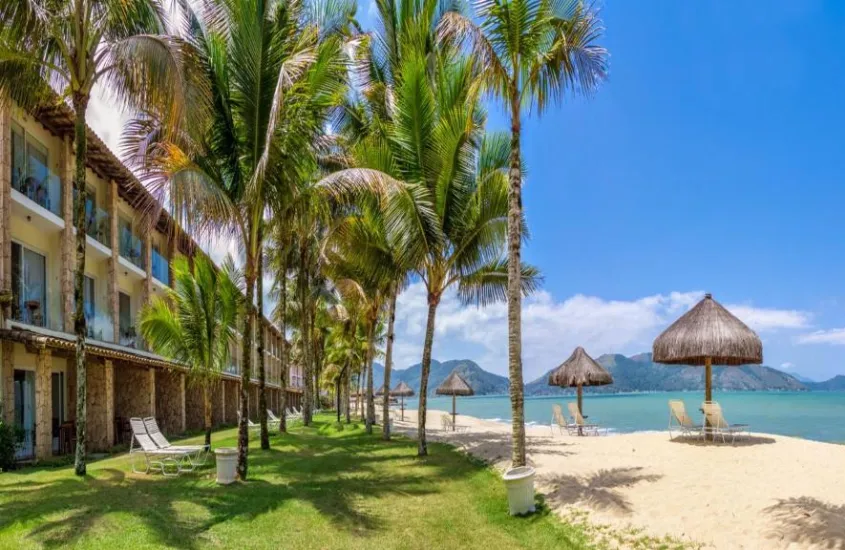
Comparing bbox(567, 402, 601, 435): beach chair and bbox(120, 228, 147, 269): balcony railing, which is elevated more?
bbox(120, 228, 147, 269): balcony railing

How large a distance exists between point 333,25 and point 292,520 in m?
11.1

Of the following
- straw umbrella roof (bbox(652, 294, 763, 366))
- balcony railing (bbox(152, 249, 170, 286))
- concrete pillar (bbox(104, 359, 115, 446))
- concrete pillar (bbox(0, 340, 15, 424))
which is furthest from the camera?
balcony railing (bbox(152, 249, 170, 286))

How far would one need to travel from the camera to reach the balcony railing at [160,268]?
22161 mm

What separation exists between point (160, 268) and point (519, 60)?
18.5 metres

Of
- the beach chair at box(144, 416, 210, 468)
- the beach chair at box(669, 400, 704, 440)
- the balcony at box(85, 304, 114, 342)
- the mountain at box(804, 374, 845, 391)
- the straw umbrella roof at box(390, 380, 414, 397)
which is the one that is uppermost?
the balcony at box(85, 304, 114, 342)

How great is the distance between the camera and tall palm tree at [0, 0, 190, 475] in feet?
26.2

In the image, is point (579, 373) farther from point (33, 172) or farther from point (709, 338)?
point (33, 172)

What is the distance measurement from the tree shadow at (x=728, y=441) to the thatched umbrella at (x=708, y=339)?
0.95m

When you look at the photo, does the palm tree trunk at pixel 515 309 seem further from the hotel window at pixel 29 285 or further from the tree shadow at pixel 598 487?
the hotel window at pixel 29 285

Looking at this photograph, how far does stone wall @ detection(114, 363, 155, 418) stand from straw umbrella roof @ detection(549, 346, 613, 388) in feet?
42.0

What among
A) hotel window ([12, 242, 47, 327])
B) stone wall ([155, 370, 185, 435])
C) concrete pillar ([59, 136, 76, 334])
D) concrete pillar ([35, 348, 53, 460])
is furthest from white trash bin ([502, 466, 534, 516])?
stone wall ([155, 370, 185, 435])

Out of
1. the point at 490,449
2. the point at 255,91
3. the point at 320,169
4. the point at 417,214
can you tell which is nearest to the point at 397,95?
the point at 417,214

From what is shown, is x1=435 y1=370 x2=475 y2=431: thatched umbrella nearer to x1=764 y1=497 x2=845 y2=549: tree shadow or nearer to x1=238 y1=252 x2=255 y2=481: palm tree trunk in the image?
x1=238 y1=252 x2=255 y2=481: palm tree trunk

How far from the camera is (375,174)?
909 centimetres
